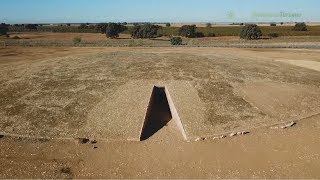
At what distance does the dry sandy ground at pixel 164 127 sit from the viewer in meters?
→ 16.9

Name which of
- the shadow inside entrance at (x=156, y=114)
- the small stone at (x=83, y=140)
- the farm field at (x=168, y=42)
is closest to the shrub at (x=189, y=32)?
the farm field at (x=168, y=42)

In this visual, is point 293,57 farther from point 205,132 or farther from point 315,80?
point 205,132

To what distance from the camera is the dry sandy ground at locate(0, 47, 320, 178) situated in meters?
16.9

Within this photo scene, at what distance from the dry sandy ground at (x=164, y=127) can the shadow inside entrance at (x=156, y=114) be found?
0.53 m

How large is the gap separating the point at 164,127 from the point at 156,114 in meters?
2.53

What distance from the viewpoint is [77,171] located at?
53.8 feet

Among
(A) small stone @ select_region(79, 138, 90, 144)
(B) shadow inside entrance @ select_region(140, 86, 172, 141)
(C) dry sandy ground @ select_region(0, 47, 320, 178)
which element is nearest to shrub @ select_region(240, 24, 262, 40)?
(C) dry sandy ground @ select_region(0, 47, 320, 178)

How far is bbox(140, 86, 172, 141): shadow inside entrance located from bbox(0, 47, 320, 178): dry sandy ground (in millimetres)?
535

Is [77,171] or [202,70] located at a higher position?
[202,70]

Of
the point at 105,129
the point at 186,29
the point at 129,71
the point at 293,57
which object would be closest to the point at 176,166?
the point at 105,129

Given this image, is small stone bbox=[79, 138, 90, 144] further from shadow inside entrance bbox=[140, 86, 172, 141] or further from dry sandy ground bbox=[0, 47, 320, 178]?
shadow inside entrance bbox=[140, 86, 172, 141]

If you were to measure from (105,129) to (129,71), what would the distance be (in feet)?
36.9

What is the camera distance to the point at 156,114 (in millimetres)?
24250

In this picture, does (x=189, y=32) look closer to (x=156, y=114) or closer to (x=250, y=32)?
(x=250, y=32)
